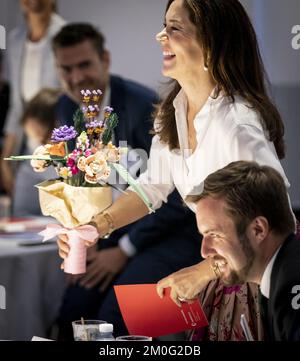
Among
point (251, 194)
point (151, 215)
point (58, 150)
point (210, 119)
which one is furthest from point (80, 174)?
point (251, 194)

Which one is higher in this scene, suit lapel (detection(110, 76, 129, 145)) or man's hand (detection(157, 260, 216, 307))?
suit lapel (detection(110, 76, 129, 145))

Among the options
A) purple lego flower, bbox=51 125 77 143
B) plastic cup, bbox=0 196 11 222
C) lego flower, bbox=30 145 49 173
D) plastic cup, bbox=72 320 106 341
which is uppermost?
purple lego flower, bbox=51 125 77 143

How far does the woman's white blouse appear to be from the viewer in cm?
285

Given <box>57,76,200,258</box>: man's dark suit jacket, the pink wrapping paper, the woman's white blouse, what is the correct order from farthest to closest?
<box>57,76,200,258</box>: man's dark suit jacket → the pink wrapping paper → the woman's white blouse

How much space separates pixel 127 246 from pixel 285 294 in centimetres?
61

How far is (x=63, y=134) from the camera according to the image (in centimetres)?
298

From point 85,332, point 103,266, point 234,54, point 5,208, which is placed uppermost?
point 234,54

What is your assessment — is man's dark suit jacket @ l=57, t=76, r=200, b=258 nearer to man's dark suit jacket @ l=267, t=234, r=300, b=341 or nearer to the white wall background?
the white wall background

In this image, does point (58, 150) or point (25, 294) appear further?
point (25, 294)

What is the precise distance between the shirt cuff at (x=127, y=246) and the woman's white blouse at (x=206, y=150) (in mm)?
178

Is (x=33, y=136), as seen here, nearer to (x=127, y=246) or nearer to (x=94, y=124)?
(x=94, y=124)

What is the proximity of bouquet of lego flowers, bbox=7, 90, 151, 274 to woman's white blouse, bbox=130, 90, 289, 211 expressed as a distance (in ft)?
0.31

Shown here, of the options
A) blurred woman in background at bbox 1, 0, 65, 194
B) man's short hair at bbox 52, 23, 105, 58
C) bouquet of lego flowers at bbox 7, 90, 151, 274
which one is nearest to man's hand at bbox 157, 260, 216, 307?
bouquet of lego flowers at bbox 7, 90, 151, 274

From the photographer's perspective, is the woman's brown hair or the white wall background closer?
the woman's brown hair
